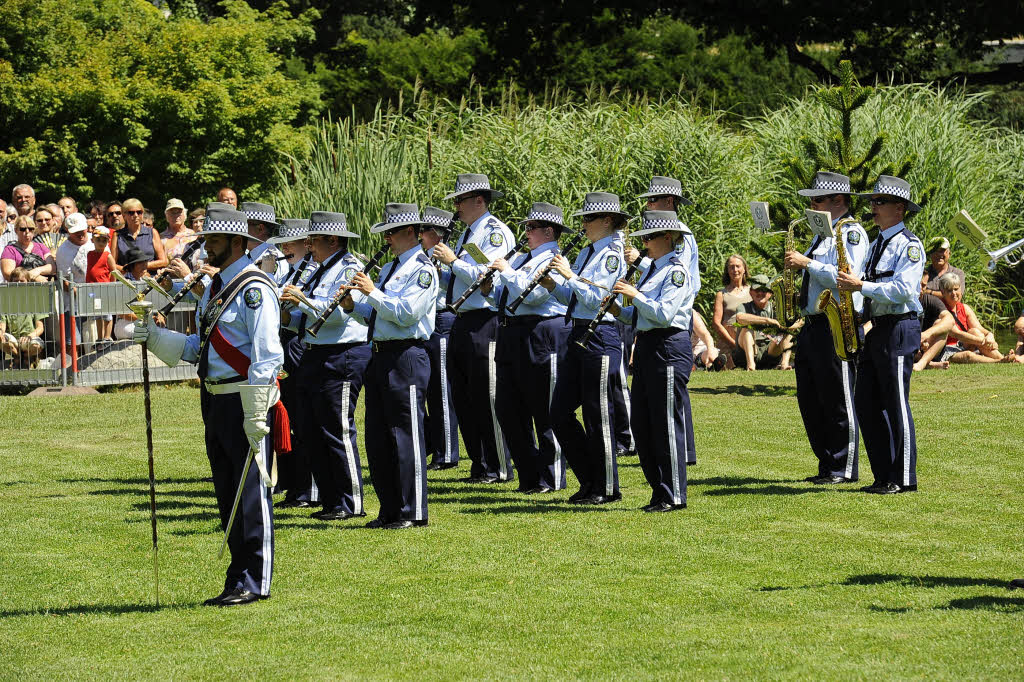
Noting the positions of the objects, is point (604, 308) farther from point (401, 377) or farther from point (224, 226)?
point (224, 226)

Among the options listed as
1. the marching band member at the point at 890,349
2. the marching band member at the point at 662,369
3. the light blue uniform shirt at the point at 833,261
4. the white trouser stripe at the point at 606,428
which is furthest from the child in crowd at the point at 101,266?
the marching band member at the point at 890,349

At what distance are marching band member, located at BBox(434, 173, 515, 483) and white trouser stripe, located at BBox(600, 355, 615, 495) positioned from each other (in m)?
1.30

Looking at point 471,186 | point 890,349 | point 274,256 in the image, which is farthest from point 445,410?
point 890,349

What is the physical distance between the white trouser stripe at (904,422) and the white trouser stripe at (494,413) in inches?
126

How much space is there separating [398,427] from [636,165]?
11.5m

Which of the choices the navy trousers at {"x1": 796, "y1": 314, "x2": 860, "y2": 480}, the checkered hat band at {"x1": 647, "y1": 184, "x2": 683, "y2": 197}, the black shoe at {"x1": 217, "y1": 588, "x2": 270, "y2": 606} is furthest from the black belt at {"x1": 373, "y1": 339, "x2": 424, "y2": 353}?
the navy trousers at {"x1": 796, "y1": 314, "x2": 860, "y2": 480}

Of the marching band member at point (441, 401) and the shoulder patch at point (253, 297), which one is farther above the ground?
the shoulder patch at point (253, 297)

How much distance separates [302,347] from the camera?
11.1 meters

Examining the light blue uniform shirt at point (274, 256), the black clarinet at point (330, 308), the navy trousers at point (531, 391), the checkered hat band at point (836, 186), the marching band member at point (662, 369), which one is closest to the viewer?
the black clarinet at point (330, 308)

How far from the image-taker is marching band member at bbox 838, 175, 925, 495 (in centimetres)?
1059

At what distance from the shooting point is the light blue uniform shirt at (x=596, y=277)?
10305 mm

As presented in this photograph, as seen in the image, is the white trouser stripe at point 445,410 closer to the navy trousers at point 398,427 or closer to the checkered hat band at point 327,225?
the checkered hat band at point 327,225

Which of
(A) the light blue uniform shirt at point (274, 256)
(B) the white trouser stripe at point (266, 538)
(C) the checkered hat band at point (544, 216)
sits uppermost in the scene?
(C) the checkered hat band at point (544, 216)

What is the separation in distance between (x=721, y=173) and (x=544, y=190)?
8.57ft
